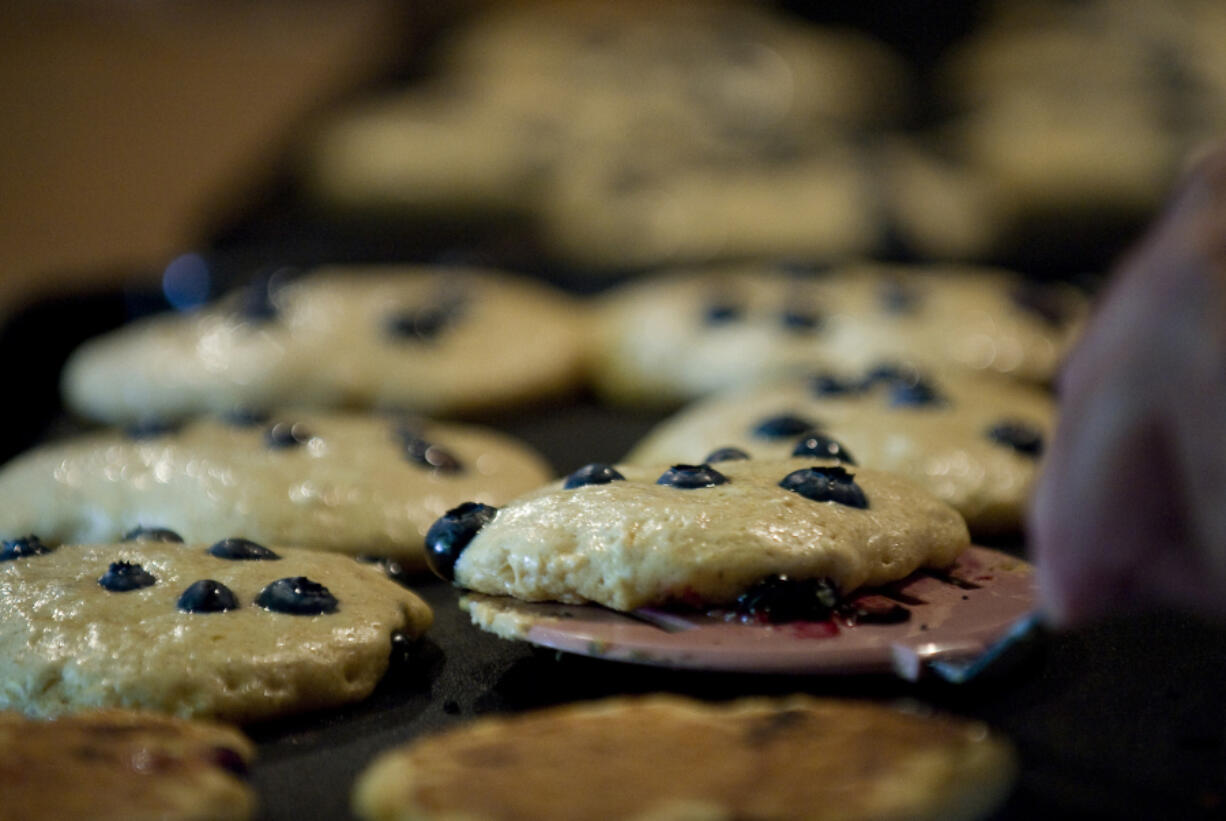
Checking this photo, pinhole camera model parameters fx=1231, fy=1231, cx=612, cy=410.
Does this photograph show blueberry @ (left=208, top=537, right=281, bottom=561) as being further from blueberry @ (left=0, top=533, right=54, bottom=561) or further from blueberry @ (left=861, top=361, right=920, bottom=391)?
blueberry @ (left=861, top=361, right=920, bottom=391)

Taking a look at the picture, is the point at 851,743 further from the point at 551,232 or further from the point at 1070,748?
the point at 551,232

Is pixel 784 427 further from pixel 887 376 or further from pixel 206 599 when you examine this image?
pixel 206 599

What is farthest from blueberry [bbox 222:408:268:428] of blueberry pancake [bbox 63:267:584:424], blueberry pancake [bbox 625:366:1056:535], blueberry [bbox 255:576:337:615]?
blueberry [bbox 255:576:337:615]

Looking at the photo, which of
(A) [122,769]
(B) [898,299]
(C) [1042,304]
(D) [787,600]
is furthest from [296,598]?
(C) [1042,304]

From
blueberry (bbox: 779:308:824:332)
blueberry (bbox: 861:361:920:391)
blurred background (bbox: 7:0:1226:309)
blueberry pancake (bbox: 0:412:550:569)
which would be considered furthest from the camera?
blurred background (bbox: 7:0:1226:309)

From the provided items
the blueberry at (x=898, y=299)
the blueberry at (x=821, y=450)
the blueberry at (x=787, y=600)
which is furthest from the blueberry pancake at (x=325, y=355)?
the blueberry at (x=787, y=600)

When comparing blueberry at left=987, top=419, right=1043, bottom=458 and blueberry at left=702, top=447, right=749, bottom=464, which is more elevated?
blueberry at left=702, top=447, right=749, bottom=464

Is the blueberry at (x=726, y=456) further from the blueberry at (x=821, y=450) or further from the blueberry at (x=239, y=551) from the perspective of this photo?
the blueberry at (x=239, y=551)
